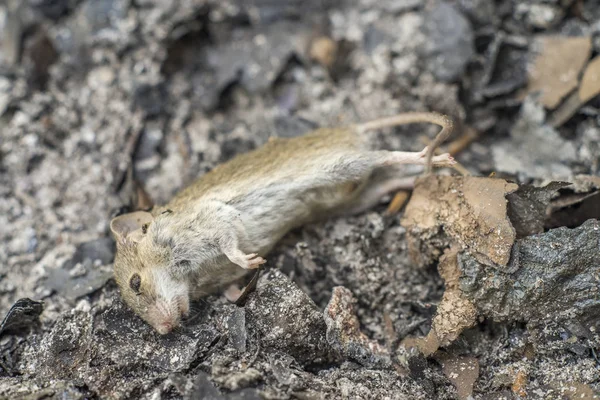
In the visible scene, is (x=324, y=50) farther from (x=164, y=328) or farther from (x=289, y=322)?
(x=164, y=328)

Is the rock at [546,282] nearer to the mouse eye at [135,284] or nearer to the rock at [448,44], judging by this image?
the rock at [448,44]

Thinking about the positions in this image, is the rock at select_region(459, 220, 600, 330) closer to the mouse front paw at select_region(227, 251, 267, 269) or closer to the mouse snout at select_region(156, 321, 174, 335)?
the mouse front paw at select_region(227, 251, 267, 269)

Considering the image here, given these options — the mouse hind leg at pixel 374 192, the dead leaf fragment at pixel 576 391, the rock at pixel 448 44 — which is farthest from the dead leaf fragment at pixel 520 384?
the rock at pixel 448 44

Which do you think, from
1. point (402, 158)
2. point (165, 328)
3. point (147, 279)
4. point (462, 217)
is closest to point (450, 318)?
point (462, 217)

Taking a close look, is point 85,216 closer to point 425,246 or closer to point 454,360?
point 425,246

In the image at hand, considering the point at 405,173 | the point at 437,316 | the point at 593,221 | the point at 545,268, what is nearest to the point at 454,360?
the point at 437,316

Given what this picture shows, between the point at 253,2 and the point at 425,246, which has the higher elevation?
the point at 253,2
